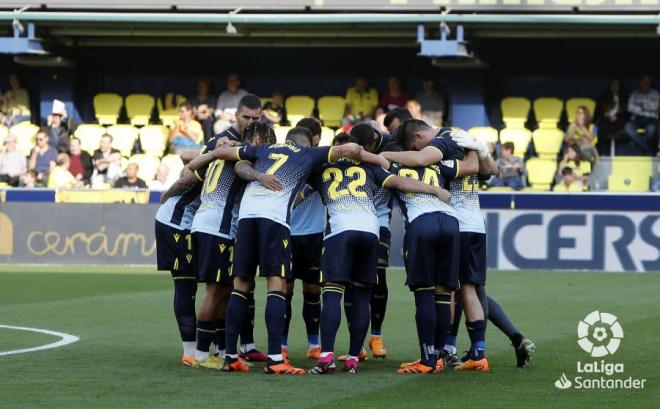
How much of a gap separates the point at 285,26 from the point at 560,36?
199 inches

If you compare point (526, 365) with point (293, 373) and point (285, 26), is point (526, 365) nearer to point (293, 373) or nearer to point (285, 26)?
point (293, 373)

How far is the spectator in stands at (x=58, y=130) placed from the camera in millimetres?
25000

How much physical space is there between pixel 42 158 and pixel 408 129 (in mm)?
15565

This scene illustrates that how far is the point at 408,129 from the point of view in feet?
33.1

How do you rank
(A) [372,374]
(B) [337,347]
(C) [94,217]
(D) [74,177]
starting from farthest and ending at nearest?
(D) [74,177]
(C) [94,217]
(B) [337,347]
(A) [372,374]

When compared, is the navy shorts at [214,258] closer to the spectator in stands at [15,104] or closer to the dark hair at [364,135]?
the dark hair at [364,135]

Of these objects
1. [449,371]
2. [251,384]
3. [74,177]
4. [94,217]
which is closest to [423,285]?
[449,371]

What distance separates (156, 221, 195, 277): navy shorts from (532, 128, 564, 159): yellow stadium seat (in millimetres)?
14937

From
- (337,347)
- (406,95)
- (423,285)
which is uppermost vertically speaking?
(406,95)

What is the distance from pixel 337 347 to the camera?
37.7 feet

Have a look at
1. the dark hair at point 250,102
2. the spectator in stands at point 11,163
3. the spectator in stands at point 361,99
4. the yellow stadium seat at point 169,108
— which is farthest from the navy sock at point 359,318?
the yellow stadium seat at point 169,108

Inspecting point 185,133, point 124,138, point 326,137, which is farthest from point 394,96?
point 124,138

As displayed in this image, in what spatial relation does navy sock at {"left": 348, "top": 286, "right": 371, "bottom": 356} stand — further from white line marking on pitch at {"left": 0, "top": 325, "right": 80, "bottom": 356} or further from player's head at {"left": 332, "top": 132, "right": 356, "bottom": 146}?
white line marking on pitch at {"left": 0, "top": 325, "right": 80, "bottom": 356}

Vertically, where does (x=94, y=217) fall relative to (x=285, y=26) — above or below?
below
